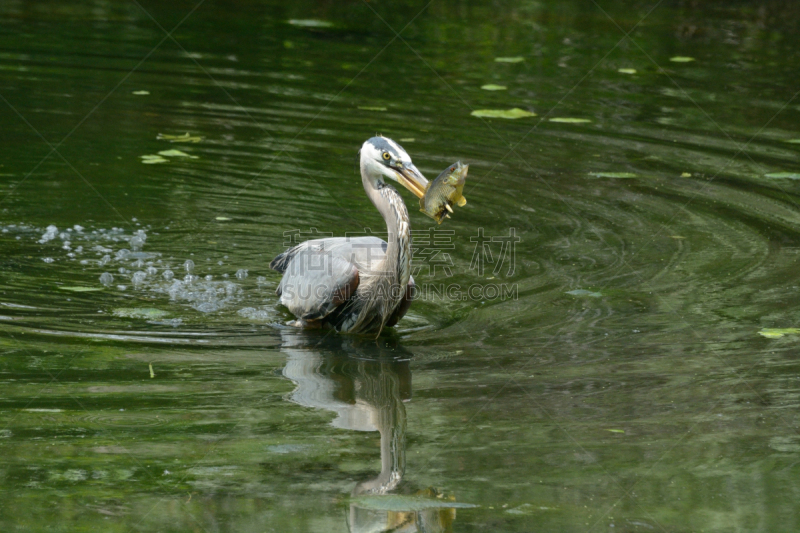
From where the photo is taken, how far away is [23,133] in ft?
31.7

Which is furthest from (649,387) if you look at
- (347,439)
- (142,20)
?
(142,20)

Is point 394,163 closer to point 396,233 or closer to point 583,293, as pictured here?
point 396,233

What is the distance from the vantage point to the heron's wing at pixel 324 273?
20.2 ft

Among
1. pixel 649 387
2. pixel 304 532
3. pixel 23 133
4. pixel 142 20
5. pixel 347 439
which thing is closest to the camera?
pixel 304 532

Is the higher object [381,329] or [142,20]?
[142,20]

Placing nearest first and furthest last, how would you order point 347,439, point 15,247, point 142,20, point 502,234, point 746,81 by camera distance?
1. point 347,439
2. point 15,247
3. point 502,234
4. point 746,81
5. point 142,20

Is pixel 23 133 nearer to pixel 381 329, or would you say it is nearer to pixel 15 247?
pixel 15 247

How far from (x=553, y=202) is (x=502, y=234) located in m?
0.92

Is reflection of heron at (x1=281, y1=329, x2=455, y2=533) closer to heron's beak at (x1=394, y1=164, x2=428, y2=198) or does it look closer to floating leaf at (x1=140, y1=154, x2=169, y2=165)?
heron's beak at (x1=394, y1=164, x2=428, y2=198)

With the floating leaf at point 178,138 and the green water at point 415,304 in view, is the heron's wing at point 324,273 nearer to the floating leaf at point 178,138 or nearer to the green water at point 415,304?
the green water at point 415,304

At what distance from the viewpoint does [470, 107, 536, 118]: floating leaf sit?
1091cm

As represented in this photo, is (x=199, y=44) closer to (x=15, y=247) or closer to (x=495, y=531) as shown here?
(x=15, y=247)

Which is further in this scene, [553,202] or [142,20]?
[142,20]

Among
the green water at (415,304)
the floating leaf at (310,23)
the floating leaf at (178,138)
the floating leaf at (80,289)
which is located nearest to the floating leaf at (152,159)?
the green water at (415,304)
